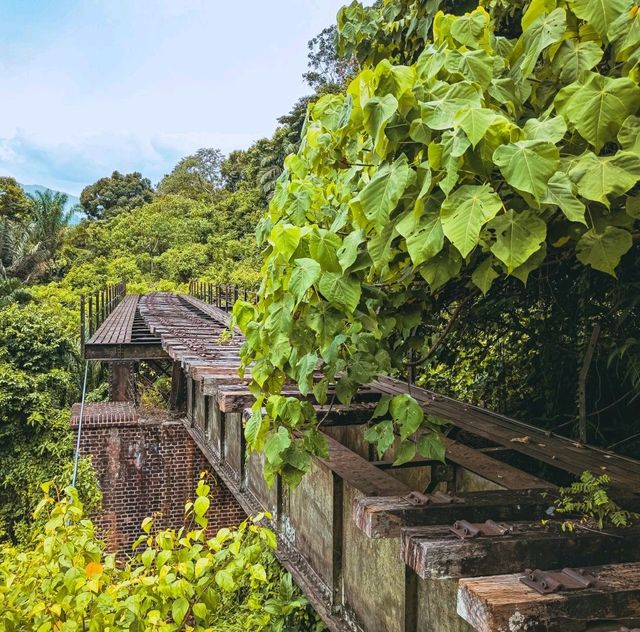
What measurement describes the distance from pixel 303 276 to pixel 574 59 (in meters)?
1.15

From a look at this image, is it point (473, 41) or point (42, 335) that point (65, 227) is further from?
point (473, 41)

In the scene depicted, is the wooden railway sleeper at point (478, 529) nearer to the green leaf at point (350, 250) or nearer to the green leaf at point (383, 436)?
the green leaf at point (383, 436)

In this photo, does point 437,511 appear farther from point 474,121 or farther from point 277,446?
point 474,121

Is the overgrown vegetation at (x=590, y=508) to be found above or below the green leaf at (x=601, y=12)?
below

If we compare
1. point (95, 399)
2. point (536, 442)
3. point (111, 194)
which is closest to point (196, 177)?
point (111, 194)

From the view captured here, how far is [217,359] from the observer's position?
21.2 ft

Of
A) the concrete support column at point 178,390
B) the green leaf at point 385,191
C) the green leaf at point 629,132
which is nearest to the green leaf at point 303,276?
the green leaf at point 385,191

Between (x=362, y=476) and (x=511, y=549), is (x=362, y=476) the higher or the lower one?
the lower one

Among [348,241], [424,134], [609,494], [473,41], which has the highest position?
[473,41]

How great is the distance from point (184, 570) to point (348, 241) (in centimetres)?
184

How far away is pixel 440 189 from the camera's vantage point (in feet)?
6.13

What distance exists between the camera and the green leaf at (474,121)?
1.61 meters

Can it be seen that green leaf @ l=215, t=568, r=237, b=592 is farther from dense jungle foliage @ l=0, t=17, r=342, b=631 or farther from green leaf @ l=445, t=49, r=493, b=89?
green leaf @ l=445, t=49, r=493, b=89

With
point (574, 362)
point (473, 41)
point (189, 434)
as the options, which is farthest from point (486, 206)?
point (189, 434)
